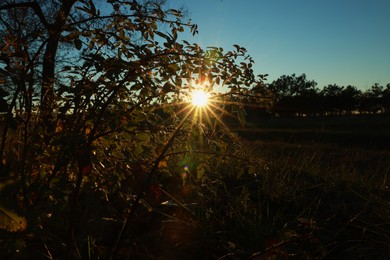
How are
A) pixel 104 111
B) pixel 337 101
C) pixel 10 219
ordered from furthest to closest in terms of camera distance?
1. pixel 337 101
2. pixel 104 111
3. pixel 10 219

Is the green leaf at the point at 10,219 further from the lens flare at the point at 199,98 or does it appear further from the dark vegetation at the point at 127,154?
the lens flare at the point at 199,98

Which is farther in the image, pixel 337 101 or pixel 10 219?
pixel 337 101

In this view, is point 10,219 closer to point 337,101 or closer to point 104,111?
point 104,111

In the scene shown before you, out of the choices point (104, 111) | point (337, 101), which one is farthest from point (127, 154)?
point (337, 101)

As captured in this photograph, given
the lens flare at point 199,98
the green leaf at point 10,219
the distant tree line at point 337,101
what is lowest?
the green leaf at point 10,219

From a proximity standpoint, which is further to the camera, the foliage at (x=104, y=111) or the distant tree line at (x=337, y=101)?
the distant tree line at (x=337, y=101)

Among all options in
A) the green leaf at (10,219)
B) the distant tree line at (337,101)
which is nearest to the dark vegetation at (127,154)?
the green leaf at (10,219)

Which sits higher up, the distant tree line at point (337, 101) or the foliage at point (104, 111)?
the distant tree line at point (337, 101)

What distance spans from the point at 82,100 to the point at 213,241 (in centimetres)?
136

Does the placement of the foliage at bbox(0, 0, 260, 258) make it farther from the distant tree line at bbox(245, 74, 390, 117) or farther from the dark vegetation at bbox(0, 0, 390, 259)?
the distant tree line at bbox(245, 74, 390, 117)

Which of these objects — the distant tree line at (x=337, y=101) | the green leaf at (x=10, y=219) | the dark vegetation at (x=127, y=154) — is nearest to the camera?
the green leaf at (x=10, y=219)

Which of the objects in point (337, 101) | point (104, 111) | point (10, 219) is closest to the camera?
point (10, 219)

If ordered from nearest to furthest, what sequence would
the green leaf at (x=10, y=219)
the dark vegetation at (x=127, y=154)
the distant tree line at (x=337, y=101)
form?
the green leaf at (x=10, y=219) < the dark vegetation at (x=127, y=154) < the distant tree line at (x=337, y=101)

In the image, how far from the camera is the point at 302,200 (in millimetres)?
3191
